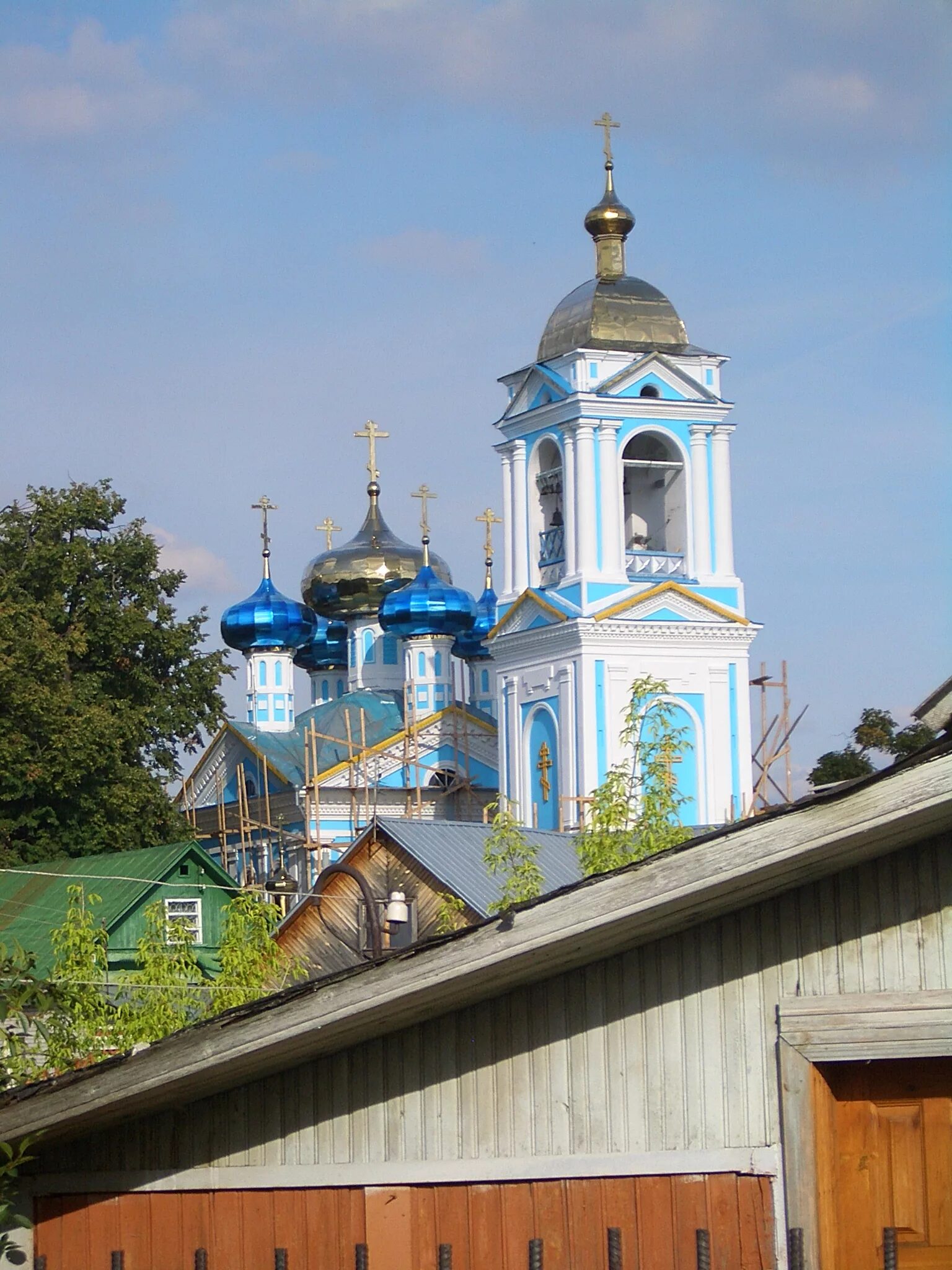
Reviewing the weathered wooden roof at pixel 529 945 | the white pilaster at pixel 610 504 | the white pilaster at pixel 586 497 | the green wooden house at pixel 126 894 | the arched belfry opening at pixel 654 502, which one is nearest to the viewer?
the weathered wooden roof at pixel 529 945

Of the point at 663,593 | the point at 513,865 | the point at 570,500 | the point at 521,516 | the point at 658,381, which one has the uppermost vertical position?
the point at 658,381

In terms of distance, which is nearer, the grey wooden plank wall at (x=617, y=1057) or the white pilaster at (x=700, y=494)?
the grey wooden plank wall at (x=617, y=1057)

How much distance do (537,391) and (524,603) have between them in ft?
13.4

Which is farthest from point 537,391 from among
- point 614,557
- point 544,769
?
point 544,769

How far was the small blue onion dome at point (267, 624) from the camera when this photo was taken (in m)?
60.2

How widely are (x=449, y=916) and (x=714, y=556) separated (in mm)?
25280

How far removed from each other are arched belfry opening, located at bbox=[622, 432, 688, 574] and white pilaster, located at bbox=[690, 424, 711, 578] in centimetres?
23

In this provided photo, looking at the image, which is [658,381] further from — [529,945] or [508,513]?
[529,945]

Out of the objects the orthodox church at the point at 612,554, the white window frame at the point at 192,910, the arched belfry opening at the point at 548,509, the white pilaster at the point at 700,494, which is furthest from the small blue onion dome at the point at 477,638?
the white window frame at the point at 192,910

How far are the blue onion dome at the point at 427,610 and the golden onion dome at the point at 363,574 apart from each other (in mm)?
2938

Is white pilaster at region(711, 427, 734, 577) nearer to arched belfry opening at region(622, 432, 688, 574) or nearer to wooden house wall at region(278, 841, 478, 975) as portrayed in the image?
arched belfry opening at region(622, 432, 688, 574)

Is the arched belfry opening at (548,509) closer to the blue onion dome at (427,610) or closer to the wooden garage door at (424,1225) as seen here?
the blue onion dome at (427,610)

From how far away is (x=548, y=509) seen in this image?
147ft

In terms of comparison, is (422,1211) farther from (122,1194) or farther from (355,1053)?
(122,1194)
